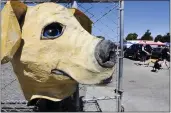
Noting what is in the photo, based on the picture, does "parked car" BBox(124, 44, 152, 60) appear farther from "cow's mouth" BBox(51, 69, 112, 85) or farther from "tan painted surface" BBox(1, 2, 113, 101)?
"cow's mouth" BBox(51, 69, 112, 85)

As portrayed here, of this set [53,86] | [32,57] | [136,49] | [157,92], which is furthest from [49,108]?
[136,49]

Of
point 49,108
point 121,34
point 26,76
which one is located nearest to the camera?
point 26,76

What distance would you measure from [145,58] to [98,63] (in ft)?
69.1

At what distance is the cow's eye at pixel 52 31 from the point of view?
11.8 feet

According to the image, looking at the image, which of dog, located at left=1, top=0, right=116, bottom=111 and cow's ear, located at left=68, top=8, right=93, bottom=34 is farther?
cow's ear, located at left=68, top=8, right=93, bottom=34

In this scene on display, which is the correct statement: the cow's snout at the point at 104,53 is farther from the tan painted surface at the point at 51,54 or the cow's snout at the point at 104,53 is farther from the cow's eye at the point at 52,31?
the cow's eye at the point at 52,31

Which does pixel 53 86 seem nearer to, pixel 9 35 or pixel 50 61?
pixel 50 61

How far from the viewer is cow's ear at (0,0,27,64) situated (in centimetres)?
346

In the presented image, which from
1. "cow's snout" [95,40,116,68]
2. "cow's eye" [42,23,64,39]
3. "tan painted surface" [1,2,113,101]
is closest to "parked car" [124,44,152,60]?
"tan painted surface" [1,2,113,101]

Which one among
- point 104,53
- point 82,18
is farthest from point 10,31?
point 82,18

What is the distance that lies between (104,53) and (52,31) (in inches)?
27.5

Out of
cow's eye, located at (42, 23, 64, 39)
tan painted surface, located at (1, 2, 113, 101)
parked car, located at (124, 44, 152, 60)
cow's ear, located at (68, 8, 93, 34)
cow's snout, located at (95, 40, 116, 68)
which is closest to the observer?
cow's snout, located at (95, 40, 116, 68)

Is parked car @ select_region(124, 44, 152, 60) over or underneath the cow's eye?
underneath

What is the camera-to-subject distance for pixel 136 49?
2603 cm
